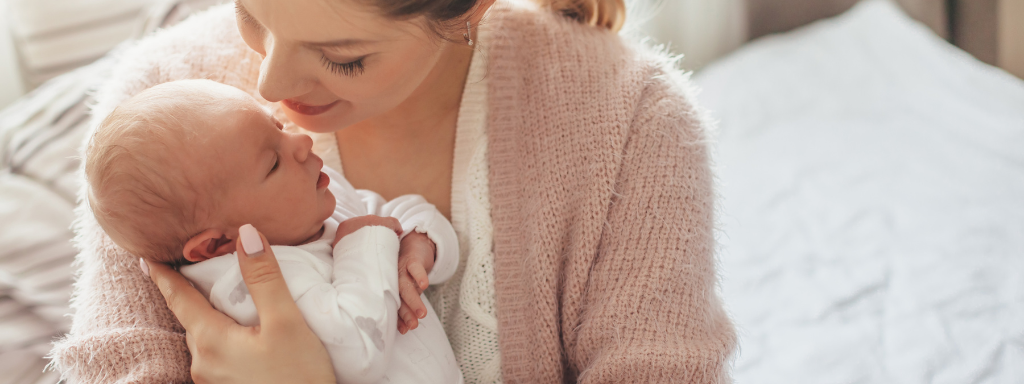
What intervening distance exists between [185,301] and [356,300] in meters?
0.27

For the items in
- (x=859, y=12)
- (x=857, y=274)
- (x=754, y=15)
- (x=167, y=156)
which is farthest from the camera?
(x=754, y=15)

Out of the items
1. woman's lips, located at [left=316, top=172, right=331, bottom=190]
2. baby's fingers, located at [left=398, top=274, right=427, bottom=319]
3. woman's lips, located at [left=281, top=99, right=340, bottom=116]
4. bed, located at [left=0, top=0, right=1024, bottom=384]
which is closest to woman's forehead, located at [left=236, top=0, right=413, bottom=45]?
woman's lips, located at [left=281, top=99, right=340, bottom=116]

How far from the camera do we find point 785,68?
2.47 m

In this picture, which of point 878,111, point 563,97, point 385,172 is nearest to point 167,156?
point 385,172

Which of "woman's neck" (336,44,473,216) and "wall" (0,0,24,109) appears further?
"wall" (0,0,24,109)

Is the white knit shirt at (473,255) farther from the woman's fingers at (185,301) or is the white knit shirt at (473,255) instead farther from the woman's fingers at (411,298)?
the woman's fingers at (185,301)

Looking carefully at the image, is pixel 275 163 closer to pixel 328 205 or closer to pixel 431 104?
pixel 328 205

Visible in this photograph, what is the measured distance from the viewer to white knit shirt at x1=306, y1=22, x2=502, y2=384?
3.73 ft

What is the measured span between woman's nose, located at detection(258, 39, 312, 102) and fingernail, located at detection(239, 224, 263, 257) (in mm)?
176

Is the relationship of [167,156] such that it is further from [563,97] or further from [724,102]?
[724,102]

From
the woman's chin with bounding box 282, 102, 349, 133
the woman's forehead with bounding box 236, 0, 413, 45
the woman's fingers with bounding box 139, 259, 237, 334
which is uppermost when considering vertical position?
the woman's forehead with bounding box 236, 0, 413, 45

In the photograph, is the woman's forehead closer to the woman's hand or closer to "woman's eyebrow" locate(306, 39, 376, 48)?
A: "woman's eyebrow" locate(306, 39, 376, 48)

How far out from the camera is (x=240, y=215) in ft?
3.12

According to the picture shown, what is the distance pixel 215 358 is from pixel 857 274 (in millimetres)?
1390
